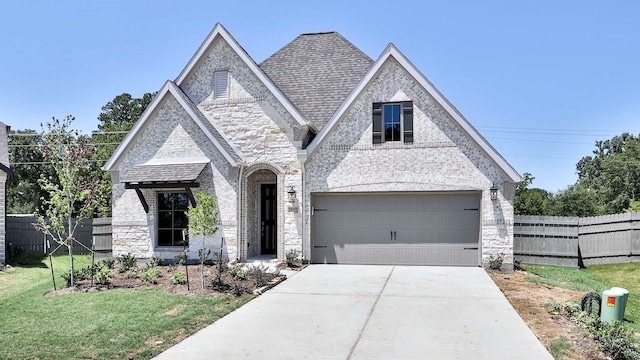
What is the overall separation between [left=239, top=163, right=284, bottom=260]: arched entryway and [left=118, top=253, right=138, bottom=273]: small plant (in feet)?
10.3

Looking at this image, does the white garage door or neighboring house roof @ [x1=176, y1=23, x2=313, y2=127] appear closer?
the white garage door

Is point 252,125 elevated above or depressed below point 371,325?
above

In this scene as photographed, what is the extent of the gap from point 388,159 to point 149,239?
26.1 ft

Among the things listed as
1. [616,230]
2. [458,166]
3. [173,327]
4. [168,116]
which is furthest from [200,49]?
[616,230]

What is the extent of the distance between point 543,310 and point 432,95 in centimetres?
735

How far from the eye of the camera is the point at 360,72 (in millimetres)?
17359

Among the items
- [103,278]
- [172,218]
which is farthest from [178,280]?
[172,218]

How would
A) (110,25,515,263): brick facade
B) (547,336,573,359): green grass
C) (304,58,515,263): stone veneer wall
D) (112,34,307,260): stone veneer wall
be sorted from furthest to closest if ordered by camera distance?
(112,34,307,260): stone veneer wall → (110,25,515,263): brick facade → (304,58,515,263): stone veneer wall → (547,336,573,359): green grass

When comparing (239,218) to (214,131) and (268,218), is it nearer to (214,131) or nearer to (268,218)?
(268,218)

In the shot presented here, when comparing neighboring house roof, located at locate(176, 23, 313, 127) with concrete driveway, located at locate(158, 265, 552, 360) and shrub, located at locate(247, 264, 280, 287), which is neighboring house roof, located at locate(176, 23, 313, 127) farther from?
concrete driveway, located at locate(158, 265, 552, 360)

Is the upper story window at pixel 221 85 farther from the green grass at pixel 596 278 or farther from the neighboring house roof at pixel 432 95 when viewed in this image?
the green grass at pixel 596 278

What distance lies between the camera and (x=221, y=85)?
15.8 metres

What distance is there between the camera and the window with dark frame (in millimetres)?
15367

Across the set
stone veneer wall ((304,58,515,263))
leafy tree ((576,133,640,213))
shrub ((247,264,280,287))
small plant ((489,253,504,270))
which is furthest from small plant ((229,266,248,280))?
leafy tree ((576,133,640,213))
